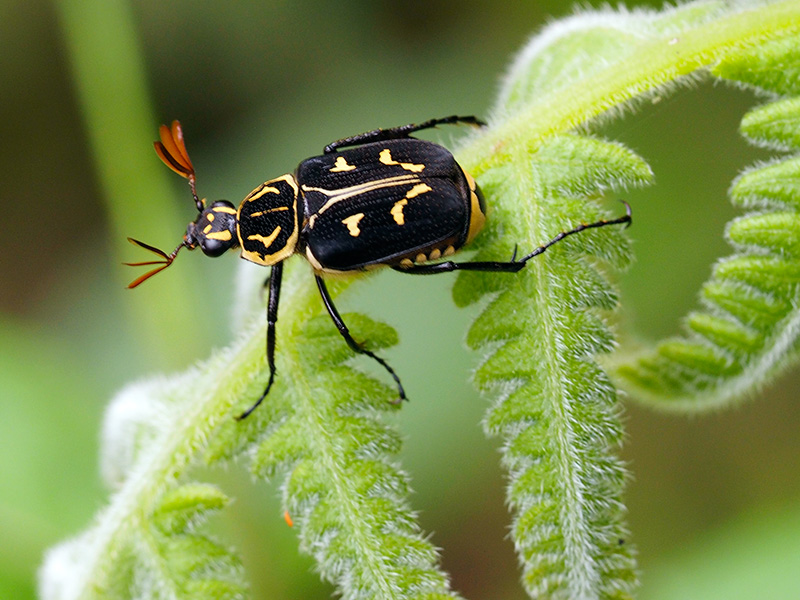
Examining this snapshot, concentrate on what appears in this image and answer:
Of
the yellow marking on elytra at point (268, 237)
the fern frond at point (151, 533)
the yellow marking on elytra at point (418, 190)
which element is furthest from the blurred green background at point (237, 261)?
the yellow marking on elytra at point (418, 190)

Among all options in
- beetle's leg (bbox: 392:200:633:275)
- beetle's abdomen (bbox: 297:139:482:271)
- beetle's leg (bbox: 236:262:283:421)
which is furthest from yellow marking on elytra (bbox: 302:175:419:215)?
beetle's leg (bbox: 392:200:633:275)

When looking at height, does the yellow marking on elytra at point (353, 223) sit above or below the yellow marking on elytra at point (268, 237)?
above

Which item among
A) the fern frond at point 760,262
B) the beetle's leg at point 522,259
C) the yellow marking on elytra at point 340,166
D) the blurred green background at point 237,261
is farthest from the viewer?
the blurred green background at point 237,261

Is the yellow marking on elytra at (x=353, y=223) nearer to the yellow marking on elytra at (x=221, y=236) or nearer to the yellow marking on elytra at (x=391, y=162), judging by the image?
the yellow marking on elytra at (x=391, y=162)

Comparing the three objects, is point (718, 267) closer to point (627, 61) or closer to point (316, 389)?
→ point (627, 61)

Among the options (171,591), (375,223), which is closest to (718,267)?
(375,223)

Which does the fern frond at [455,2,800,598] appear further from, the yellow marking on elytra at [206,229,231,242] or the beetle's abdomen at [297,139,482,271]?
the yellow marking on elytra at [206,229,231,242]
